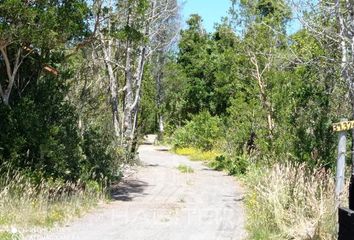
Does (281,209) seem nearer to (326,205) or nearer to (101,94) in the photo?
(326,205)

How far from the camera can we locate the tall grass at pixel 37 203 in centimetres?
1017

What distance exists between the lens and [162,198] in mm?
15477

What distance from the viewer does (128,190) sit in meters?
17.2

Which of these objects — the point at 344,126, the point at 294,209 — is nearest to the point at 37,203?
the point at 294,209

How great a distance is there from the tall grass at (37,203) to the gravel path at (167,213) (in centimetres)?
38

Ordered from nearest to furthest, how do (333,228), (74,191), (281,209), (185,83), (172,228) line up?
(333,228) → (281,209) → (172,228) → (74,191) → (185,83)

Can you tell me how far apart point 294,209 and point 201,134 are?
25.1 metres

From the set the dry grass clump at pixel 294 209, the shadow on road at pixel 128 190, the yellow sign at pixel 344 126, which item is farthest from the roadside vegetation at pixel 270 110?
the shadow on road at pixel 128 190

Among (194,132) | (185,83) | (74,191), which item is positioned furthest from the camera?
(185,83)

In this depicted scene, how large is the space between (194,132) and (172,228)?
25127 mm

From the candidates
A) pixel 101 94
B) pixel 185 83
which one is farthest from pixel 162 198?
pixel 185 83

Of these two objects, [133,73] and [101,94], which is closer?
[101,94]

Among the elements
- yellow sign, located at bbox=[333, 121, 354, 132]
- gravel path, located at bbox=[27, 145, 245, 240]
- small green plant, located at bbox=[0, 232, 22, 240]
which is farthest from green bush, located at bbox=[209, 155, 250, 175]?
yellow sign, located at bbox=[333, 121, 354, 132]

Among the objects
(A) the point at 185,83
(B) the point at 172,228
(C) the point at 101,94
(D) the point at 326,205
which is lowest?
(B) the point at 172,228
